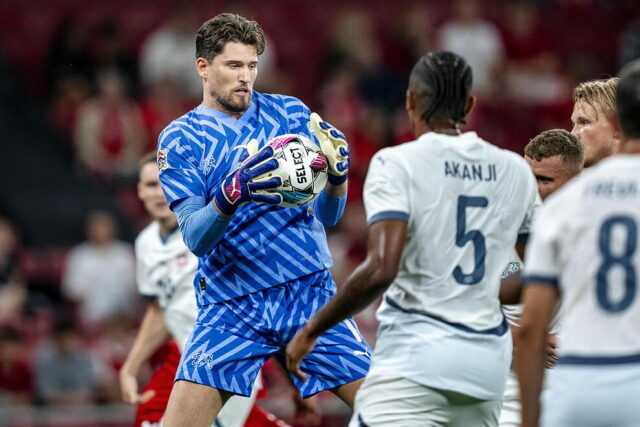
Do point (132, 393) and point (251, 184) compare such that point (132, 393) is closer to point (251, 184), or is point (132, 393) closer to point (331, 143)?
point (251, 184)

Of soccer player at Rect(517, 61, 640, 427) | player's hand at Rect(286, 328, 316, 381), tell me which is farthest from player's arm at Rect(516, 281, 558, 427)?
player's hand at Rect(286, 328, 316, 381)

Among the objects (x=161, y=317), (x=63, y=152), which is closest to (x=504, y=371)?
(x=161, y=317)

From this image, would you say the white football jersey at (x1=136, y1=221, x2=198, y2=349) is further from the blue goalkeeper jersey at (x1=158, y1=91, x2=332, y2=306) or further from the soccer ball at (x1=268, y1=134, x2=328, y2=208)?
the soccer ball at (x1=268, y1=134, x2=328, y2=208)

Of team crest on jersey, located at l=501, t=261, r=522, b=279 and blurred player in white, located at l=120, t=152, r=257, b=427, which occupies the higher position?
team crest on jersey, located at l=501, t=261, r=522, b=279

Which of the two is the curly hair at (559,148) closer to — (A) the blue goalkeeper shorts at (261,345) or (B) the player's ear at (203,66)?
(A) the blue goalkeeper shorts at (261,345)

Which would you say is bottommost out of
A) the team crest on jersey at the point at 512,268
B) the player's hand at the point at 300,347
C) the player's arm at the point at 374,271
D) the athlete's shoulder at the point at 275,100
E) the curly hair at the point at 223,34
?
the player's hand at the point at 300,347

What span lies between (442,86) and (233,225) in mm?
1532

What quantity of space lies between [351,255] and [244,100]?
6.80m

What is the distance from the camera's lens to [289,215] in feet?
17.6

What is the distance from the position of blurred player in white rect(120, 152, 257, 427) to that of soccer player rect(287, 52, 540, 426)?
2753 mm

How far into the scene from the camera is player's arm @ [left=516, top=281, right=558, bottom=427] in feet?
11.6

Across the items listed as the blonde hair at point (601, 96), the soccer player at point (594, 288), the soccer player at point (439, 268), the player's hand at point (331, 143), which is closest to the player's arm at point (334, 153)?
the player's hand at point (331, 143)

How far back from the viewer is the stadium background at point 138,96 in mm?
11109

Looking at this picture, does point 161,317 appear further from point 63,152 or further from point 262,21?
point 262,21
